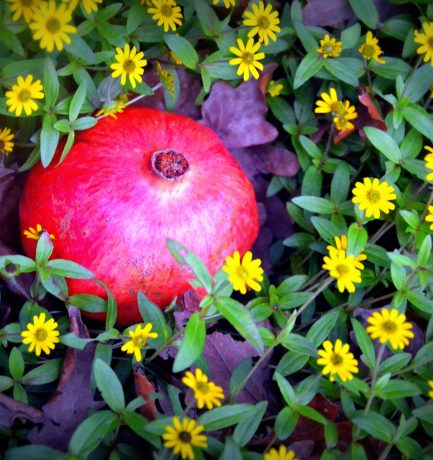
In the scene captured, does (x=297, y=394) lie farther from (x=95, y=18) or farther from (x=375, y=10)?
(x=375, y=10)

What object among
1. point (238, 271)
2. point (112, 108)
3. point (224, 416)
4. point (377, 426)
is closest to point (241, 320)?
point (238, 271)

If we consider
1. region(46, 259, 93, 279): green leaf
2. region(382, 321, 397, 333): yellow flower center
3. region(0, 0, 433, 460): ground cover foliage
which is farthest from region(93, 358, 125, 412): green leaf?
region(382, 321, 397, 333): yellow flower center

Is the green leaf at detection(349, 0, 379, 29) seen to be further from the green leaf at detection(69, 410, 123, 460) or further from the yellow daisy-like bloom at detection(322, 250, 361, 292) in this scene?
the green leaf at detection(69, 410, 123, 460)

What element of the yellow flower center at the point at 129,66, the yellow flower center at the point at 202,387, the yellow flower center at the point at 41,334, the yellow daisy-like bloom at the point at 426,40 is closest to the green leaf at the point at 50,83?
the yellow flower center at the point at 129,66

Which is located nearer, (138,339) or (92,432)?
(92,432)

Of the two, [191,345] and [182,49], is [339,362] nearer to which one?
[191,345]

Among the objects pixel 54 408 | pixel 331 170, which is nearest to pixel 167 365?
pixel 54 408
